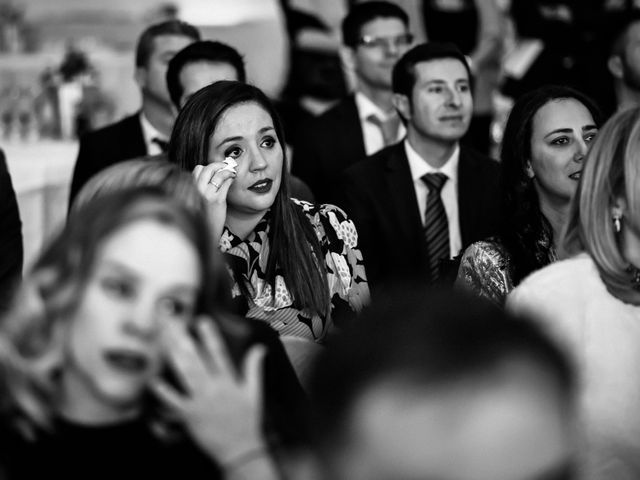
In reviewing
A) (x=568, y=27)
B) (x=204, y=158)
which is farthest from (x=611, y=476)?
(x=568, y=27)

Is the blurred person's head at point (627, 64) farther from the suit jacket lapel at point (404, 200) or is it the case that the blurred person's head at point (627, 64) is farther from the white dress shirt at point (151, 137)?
the white dress shirt at point (151, 137)

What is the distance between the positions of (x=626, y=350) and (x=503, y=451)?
112cm

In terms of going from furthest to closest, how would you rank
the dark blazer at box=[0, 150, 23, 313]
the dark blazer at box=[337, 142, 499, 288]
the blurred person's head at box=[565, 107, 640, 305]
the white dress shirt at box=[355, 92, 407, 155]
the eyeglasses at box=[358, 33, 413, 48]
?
the eyeglasses at box=[358, 33, 413, 48] → the white dress shirt at box=[355, 92, 407, 155] → the dark blazer at box=[337, 142, 499, 288] → the dark blazer at box=[0, 150, 23, 313] → the blurred person's head at box=[565, 107, 640, 305]

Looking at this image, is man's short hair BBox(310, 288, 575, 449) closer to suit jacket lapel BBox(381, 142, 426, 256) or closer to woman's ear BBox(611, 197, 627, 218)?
woman's ear BBox(611, 197, 627, 218)

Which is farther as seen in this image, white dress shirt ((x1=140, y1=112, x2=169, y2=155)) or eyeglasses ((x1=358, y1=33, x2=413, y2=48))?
eyeglasses ((x1=358, y1=33, x2=413, y2=48))

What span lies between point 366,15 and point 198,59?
1192 mm

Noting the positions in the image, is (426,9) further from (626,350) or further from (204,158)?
(626,350)

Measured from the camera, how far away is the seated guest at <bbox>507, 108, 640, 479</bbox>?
1.84m

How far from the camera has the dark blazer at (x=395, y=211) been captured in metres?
3.59

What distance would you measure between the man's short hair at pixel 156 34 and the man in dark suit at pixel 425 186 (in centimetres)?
96

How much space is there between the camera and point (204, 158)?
2797 millimetres

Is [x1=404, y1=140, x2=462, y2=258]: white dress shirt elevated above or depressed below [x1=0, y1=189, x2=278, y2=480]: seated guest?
below

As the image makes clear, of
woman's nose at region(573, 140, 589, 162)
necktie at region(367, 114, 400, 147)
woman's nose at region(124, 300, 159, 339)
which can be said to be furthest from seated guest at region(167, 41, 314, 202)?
woman's nose at region(124, 300, 159, 339)

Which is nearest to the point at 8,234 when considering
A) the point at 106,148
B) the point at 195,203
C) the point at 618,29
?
the point at 106,148
